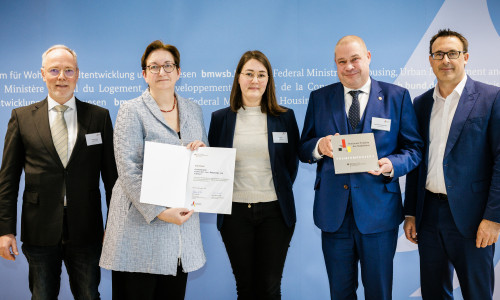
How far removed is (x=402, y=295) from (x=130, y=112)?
11.0ft

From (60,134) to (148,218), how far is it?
90 centimetres

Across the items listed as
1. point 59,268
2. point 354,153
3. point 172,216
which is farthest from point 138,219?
point 354,153

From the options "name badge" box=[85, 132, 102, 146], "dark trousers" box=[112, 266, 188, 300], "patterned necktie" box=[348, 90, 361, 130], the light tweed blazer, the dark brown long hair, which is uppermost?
the dark brown long hair

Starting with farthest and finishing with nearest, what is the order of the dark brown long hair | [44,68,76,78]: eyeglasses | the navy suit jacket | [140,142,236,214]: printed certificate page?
the dark brown long hair < [44,68,76,78]: eyeglasses < the navy suit jacket < [140,142,236,214]: printed certificate page

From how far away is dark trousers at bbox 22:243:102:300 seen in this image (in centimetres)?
224

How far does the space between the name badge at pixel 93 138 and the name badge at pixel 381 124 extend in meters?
1.82

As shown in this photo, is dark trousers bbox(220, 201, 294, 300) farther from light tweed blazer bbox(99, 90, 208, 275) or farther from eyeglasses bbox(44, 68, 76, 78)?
eyeglasses bbox(44, 68, 76, 78)

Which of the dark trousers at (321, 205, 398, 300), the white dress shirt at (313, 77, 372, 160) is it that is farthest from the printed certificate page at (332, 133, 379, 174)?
the dark trousers at (321, 205, 398, 300)

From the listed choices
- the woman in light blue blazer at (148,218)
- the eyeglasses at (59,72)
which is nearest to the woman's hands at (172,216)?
the woman in light blue blazer at (148,218)

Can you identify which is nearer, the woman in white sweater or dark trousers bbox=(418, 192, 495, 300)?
dark trousers bbox=(418, 192, 495, 300)

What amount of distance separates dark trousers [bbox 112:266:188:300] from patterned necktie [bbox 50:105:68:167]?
0.84 metres

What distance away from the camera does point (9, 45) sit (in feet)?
11.6

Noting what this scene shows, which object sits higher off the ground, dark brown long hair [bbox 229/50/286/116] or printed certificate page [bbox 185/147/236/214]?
dark brown long hair [bbox 229/50/286/116]

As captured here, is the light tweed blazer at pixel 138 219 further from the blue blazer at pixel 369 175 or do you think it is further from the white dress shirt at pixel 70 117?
the blue blazer at pixel 369 175
